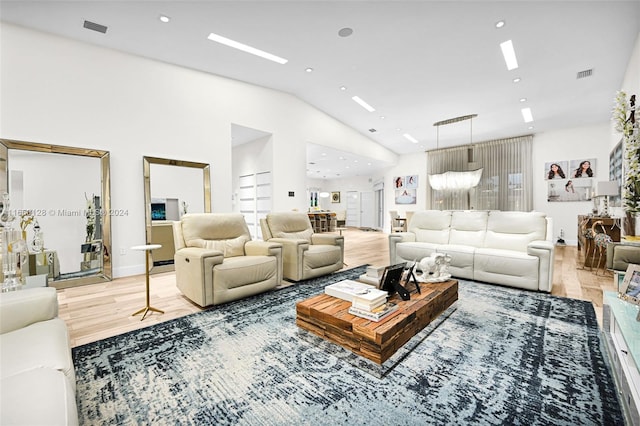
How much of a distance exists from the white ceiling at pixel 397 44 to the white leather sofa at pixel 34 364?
3432mm

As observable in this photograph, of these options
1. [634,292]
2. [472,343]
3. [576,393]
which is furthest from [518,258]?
[576,393]

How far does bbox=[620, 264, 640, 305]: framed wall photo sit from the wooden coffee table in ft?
3.76

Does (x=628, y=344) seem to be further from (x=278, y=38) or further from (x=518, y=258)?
(x=278, y=38)

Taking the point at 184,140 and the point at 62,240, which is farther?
the point at 184,140

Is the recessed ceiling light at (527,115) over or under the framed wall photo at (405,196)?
over

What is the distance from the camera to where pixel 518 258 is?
329cm

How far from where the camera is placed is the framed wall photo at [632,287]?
1828mm

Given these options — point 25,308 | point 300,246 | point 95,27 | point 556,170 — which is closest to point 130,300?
point 25,308

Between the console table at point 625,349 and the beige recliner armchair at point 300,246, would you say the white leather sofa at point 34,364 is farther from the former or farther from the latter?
the beige recliner armchair at point 300,246

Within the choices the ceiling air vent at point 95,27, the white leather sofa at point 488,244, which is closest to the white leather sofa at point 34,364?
the ceiling air vent at point 95,27

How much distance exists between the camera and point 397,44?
4.05 meters

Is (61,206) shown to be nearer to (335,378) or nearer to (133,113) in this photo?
(133,113)

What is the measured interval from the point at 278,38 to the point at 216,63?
4.64 feet

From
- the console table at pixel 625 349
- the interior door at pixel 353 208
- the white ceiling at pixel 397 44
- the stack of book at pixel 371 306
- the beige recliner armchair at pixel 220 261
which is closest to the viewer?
the console table at pixel 625 349
